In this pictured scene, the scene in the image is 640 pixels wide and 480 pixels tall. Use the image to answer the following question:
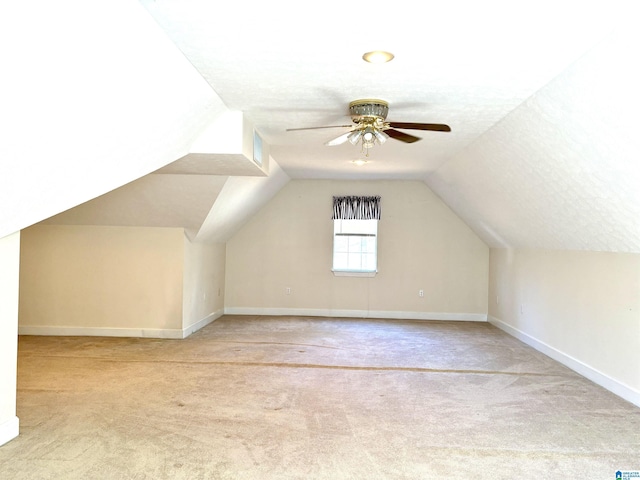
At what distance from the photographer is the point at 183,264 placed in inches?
279

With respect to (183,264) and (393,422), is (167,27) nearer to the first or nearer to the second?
(393,422)

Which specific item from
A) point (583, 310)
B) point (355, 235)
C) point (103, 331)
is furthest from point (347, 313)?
point (583, 310)

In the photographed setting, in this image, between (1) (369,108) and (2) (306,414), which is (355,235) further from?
(2) (306,414)

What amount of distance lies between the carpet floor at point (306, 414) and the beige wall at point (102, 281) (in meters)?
0.42

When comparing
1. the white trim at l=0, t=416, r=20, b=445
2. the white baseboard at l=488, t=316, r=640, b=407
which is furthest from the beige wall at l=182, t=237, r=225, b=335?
the white baseboard at l=488, t=316, r=640, b=407

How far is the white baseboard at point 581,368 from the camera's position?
4.53m

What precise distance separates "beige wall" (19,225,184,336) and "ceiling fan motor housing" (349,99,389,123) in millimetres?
3715

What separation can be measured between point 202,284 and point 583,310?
5018 millimetres

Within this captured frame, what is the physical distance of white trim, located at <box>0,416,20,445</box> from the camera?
3.41m

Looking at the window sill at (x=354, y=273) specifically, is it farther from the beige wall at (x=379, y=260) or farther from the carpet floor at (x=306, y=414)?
the carpet floor at (x=306, y=414)

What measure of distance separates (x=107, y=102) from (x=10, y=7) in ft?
3.28

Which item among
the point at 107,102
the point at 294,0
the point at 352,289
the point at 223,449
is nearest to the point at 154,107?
the point at 107,102

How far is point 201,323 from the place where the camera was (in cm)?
782

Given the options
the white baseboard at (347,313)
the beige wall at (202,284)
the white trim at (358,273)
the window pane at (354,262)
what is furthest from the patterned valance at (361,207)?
the beige wall at (202,284)
